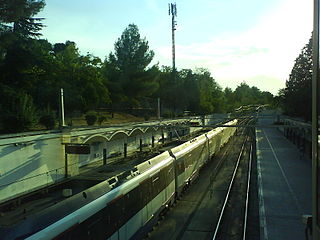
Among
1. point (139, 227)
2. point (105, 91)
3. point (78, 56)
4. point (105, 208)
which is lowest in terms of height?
point (139, 227)

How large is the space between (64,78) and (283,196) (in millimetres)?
25491

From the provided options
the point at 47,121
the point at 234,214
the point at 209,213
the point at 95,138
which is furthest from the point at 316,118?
the point at 47,121

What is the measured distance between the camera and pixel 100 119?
33.9m

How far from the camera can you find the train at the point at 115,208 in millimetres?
5840

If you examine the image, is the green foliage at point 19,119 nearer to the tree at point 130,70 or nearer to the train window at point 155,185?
the train window at point 155,185

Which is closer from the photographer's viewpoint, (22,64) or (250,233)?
(250,233)

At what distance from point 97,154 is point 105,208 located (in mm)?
19011

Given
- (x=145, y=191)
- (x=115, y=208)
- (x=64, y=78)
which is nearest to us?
(x=115, y=208)

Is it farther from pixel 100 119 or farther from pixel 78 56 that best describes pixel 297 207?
pixel 78 56

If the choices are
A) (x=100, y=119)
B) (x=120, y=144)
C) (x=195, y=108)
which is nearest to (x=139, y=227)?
(x=120, y=144)

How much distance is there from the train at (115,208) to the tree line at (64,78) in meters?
11.9

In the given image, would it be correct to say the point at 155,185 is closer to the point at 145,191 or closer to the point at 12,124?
the point at 145,191

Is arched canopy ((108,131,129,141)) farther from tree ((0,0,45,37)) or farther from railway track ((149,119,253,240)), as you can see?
tree ((0,0,45,37))

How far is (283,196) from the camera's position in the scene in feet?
54.2
